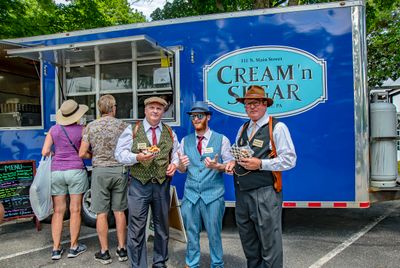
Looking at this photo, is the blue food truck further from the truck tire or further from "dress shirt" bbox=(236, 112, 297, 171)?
"dress shirt" bbox=(236, 112, 297, 171)

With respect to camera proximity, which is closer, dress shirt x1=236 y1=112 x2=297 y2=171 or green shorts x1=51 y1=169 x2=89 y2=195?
dress shirt x1=236 y1=112 x2=297 y2=171

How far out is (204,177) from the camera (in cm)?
354

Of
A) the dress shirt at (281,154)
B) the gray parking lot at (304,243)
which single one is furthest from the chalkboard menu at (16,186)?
the dress shirt at (281,154)

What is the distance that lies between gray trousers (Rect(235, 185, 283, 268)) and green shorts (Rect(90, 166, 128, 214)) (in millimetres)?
1512

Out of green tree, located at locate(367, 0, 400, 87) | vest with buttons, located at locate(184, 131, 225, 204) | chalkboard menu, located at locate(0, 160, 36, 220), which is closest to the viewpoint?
vest with buttons, located at locate(184, 131, 225, 204)

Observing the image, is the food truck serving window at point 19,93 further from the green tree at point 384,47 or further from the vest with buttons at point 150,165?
the green tree at point 384,47

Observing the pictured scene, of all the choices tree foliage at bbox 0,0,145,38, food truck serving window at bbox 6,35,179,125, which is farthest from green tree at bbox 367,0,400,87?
food truck serving window at bbox 6,35,179,125

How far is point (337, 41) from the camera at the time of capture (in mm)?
4625

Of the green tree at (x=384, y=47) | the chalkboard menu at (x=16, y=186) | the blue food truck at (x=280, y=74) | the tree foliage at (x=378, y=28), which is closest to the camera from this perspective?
the blue food truck at (x=280, y=74)

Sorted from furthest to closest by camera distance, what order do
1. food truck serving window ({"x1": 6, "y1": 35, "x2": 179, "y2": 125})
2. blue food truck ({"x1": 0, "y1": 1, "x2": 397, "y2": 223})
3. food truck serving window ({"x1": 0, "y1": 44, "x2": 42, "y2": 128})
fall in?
1. food truck serving window ({"x1": 0, "y1": 44, "x2": 42, "y2": 128})
2. food truck serving window ({"x1": 6, "y1": 35, "x2": 179, "y2": 125})
3. blue food truck ({"x1": 0, "y1": 1, "x2": 397, "y2": 223})

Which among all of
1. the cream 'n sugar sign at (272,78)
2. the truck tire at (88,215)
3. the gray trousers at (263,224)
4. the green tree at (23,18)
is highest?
the green tree at (23,18)

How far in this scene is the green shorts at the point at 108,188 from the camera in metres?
4.07

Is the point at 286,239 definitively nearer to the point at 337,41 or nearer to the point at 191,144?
the point at 191,144

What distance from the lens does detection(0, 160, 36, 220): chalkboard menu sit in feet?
18.0
